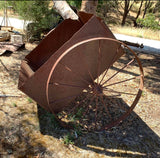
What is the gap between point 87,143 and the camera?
304 centimetres

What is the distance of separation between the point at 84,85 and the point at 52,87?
2.03 feet

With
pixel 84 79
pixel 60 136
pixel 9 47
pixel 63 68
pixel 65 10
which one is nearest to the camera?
pixel 63 68

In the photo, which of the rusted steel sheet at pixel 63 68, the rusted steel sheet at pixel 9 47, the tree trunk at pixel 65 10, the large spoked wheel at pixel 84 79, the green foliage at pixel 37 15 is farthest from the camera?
the green foliage at pixel 37 15

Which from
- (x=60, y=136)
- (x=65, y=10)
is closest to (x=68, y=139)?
(x=60, y=136)

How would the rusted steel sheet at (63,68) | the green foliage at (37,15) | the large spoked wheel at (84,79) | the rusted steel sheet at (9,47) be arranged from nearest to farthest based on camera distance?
the rusted steel sheet at (63,68) < the large spoked wheel at (84,79) < the rusted steel sheet at (9,47) < the green foliage at (37,15)

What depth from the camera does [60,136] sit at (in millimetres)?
3064

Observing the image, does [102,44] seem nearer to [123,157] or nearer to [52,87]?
[52,87]

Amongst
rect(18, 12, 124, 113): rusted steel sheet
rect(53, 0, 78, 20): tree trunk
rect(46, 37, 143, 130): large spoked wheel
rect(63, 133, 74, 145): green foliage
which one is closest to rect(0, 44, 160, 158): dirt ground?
rect(63, 133, 74, 145): green foliage

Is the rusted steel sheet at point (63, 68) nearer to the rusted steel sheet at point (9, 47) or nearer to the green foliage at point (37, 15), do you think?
the rusted steel sheet at point (9, 47)

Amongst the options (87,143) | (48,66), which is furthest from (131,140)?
(48,66)

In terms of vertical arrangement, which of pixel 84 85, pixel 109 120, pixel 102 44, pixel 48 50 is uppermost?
pixel 102 44

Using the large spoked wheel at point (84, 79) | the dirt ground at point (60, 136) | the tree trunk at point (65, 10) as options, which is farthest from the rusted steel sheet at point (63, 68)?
the tree trunk at point (65, 10)

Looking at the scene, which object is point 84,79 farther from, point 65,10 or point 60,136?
point 65,10

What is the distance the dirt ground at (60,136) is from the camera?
9.11ft
